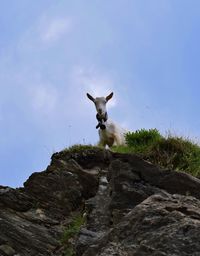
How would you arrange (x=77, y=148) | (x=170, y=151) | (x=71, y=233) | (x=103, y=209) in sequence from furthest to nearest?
(x=77, y=148) < (x=170, y=151) < (x=71, y=233) < (x=103, y=209)

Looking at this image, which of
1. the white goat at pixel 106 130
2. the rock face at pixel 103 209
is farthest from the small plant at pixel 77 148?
the white goat at pixel 106 130

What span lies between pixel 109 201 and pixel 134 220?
3.84 metres

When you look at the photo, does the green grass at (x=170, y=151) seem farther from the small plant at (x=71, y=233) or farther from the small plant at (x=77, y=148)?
the small plant at (x=71, y=233)

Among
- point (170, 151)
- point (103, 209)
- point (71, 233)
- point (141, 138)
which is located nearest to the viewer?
point (103, 209)

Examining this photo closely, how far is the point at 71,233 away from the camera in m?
15.3

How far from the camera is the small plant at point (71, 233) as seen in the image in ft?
47.9

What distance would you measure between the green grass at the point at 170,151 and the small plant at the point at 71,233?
2824 millimetres

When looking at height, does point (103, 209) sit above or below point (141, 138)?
below

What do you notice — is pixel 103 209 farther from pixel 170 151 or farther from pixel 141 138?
pixel 141 138

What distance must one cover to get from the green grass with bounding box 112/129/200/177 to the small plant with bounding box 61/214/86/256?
2.82 m

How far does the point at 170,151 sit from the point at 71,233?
432 cm

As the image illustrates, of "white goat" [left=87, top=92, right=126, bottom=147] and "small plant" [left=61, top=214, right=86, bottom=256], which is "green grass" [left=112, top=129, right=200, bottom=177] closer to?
"white goat" [left=87, top=92, right=126, bottom=147]

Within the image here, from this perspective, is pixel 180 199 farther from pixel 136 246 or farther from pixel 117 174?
pixel 117 174

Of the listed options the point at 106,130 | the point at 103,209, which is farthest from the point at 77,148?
the point at 103,209
